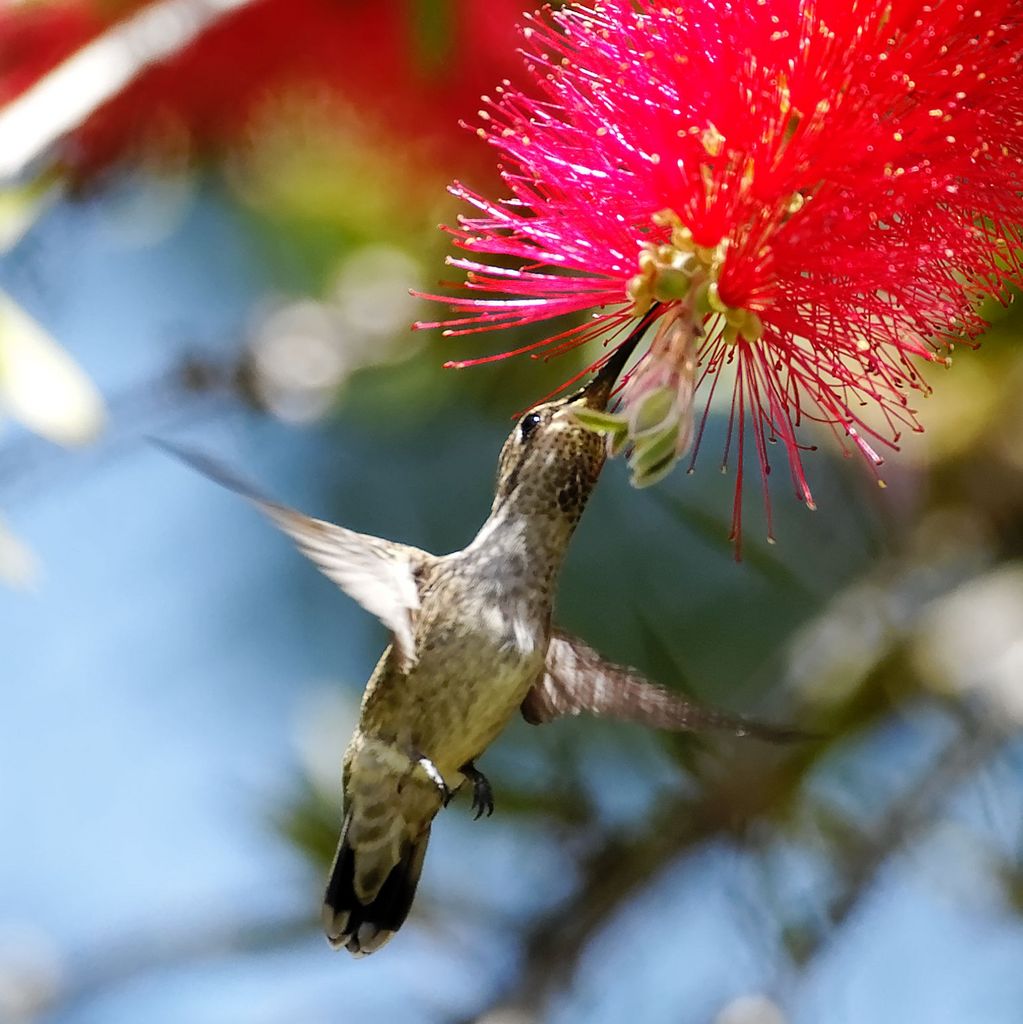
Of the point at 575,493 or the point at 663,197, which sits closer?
the point at 663,197

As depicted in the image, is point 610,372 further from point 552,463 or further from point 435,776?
point 435,776

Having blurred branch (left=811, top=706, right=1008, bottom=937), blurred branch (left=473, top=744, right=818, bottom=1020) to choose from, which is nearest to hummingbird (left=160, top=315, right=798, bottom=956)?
blurred branch (left=473, top=744, right=818, bottom=1020)

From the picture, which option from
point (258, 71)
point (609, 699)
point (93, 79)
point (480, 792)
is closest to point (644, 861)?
point (480, 792)

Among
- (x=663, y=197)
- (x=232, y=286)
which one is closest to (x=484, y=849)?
(x=663, y=197)

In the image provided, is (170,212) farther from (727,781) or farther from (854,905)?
(854,905)

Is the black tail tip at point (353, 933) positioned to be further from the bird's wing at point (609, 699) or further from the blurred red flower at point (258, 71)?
the blurred red flower at point (258, 71)

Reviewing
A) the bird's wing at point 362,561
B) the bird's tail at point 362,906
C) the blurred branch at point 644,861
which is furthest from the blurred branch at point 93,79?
the blurred branch at point 644,861

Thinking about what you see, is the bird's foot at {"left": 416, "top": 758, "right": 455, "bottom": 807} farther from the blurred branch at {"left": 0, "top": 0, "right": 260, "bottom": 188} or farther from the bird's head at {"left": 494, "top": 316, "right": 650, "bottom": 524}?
the blurred branch at {"left": 0, "top": 0, "right": 260, "bottom": 188}
